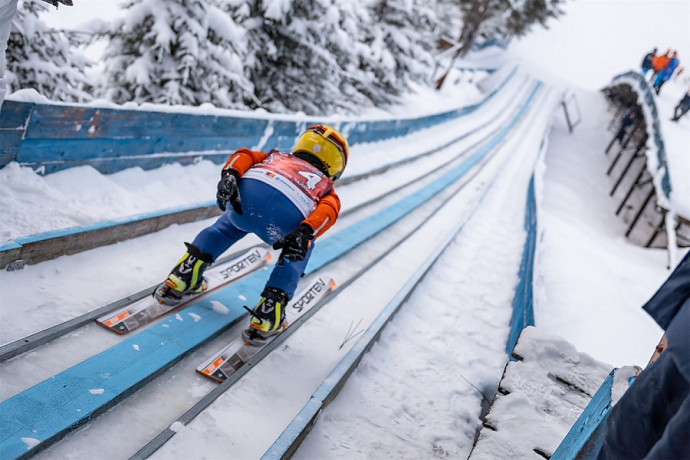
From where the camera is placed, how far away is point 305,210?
319cm

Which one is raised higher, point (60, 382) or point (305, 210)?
point (305, 210)

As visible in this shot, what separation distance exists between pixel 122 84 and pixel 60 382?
6120 millimetres

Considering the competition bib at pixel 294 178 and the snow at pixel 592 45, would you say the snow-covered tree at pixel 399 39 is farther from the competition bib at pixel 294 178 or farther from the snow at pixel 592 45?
the snow at pixel 592 45

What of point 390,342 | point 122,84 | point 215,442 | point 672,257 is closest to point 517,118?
point 672,257

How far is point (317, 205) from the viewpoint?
323 cm

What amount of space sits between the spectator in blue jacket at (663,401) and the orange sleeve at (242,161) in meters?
2.49

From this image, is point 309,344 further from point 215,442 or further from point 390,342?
point 215,442

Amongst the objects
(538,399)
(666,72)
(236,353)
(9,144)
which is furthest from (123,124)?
(666,72)

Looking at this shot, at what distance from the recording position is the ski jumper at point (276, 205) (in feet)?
10.2

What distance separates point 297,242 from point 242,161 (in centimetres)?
72

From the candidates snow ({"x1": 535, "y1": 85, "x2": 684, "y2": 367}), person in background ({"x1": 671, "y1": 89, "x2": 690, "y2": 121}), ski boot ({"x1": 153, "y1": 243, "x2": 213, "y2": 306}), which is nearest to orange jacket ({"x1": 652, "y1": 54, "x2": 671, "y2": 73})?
person in background ({"x1": 671, "y1": 89, "x2": 690, "y2": 121})

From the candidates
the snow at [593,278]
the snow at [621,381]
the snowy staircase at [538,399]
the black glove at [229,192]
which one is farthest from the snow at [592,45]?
the snow at [621,381]

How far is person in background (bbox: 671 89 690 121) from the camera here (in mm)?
20312

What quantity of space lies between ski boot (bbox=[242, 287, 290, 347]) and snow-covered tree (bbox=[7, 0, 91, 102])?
13.4 feet
